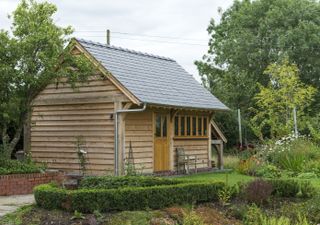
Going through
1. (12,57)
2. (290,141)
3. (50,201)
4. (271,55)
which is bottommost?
(50,201)

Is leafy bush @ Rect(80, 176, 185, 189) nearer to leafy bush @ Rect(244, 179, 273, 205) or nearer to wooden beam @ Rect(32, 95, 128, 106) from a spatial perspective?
leafy bush @ Rect(244, 179, 273, 205)

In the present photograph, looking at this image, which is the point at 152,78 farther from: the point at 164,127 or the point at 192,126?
the point at 192,126

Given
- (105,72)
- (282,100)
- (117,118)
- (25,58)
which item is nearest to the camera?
(25,58)

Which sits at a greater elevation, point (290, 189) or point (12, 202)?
point (290, 189)

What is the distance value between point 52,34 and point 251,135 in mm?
17959

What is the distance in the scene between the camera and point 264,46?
115 ft

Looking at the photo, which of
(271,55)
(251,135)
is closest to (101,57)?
(251,135)

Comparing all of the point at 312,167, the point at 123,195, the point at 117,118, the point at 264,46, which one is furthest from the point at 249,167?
the point at 264,46

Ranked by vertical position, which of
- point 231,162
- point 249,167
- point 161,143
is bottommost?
point 249,167

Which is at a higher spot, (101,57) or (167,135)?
(101,57)

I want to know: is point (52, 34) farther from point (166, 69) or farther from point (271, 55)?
point (271, 55)

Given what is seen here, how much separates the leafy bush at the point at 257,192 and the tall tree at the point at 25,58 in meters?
7.25

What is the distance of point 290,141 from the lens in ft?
69.8

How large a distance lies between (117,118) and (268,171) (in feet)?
16.4
